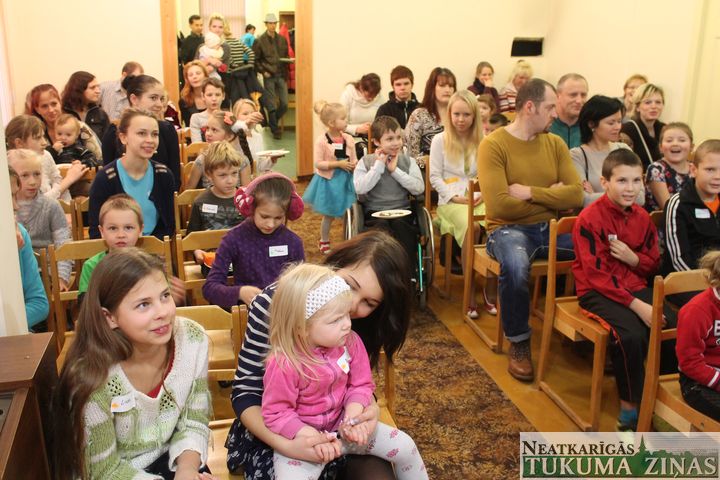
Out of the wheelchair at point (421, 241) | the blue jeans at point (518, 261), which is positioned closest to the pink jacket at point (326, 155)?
the wheelchair at point (421, 241)

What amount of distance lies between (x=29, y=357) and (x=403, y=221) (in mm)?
2789

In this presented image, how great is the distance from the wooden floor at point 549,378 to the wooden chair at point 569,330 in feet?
0.14

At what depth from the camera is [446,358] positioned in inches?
141

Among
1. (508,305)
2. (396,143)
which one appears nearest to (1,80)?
(396,143)

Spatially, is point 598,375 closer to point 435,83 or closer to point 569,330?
point 569,330

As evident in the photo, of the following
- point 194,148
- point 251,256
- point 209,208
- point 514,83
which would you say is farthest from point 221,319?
point 514,83

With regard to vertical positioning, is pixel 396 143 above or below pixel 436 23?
below

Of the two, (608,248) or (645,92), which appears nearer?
(608,248)

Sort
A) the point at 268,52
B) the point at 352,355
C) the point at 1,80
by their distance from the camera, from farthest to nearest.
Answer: the point at 268,52, the point at 1,80, the point at 352,355

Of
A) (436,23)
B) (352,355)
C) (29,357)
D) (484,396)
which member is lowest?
(484,396)

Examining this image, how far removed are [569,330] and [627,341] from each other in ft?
1.09

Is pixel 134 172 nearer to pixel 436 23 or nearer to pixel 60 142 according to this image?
pixel 60 142

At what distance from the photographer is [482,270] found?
12.5ft

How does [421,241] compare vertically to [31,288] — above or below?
below
